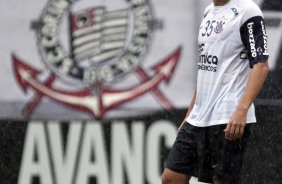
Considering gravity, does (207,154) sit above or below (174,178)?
above

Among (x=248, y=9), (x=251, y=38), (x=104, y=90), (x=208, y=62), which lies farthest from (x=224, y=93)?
(x=104, y=90)

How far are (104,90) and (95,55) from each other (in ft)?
0.86

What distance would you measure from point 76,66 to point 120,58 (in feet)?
1.08

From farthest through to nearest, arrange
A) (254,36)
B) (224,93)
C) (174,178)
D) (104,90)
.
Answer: (104,90) → (174,178) → (224,93) → (254,36)

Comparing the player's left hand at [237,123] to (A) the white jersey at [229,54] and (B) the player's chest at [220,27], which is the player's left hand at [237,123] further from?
(B) the player's chest at [220,27]

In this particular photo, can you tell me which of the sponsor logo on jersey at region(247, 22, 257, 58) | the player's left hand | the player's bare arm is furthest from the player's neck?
the player's left hand

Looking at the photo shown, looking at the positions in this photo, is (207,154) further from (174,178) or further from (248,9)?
(248,9)

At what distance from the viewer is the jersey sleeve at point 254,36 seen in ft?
15.3

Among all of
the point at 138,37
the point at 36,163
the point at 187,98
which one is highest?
the point at 138,37

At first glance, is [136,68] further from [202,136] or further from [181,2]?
[202,136]

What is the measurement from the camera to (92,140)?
22.7ft

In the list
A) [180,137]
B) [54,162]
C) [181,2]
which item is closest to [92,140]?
[54,162]

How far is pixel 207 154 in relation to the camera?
4.87 metres

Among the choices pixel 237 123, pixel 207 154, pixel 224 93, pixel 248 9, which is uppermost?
pixel 248 9
